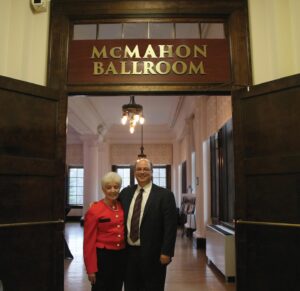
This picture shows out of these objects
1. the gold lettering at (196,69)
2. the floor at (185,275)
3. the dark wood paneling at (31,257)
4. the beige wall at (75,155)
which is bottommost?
the floor at (185,275)

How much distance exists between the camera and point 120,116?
13.7 metres

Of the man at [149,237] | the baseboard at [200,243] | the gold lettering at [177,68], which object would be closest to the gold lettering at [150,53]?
the gold lettering at [177,68]

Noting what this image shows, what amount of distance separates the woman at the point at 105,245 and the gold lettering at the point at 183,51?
1.50 m

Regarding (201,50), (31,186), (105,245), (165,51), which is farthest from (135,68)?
(105,245)

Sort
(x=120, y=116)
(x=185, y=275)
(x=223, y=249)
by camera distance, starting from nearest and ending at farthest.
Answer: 1. (x=223, y=249)
2. (x=185, y=275)
3. (x=120, y=116)

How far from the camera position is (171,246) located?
9.48 feet

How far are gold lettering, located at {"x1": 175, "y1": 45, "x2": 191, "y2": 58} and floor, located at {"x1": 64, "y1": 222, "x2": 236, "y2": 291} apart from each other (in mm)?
3015

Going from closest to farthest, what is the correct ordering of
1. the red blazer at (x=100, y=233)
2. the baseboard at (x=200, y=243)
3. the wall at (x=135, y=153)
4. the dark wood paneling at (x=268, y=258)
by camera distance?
the red blazer at (x=100, y=233) → the dark wood paneling at (x=268, y=258) → the baseboard at (x=200, y=243) → the wall at (x=135, y=153)

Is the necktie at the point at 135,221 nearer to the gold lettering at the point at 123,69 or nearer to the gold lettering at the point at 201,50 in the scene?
the gold lettering at the point at 123,69

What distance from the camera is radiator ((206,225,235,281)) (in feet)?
17.3

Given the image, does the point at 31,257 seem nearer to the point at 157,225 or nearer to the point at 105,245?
the point at 105,245

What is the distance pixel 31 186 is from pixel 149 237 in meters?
1.17

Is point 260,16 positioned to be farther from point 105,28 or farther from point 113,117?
point 113,117

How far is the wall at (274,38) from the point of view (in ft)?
11.4
